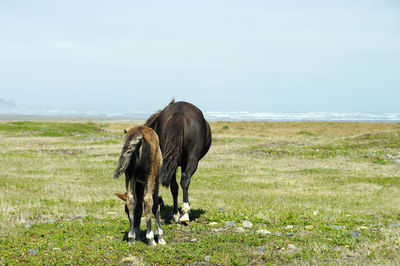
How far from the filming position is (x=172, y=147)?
1055 cm

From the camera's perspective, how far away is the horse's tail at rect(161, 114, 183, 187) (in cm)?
1033

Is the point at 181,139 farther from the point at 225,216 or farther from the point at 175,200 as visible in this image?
the point at 225,216

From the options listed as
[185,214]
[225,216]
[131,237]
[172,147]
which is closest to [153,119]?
[172,147]

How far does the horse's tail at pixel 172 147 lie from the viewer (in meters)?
10.3

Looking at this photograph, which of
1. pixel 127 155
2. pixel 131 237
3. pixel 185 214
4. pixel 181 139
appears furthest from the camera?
pixel 181 139

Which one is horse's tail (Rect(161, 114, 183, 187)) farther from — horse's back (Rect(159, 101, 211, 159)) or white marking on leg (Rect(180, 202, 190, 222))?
white marking on leg (Rect(180, 202, 190, 222))

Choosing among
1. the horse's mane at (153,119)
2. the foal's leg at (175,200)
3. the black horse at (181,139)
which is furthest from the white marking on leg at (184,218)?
the horse's mane at (153,119)

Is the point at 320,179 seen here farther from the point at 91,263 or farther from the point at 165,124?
→ the point at 91,263

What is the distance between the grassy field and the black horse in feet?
3.68

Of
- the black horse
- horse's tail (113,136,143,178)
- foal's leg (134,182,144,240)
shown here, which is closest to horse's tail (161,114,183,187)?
the black horse

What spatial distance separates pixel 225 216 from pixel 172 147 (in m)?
2.89

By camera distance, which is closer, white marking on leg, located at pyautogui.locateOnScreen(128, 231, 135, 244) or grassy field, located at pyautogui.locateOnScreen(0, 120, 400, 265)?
grassy field, located at pyautogui.locateOnScreen(0, 120, 400, 265)

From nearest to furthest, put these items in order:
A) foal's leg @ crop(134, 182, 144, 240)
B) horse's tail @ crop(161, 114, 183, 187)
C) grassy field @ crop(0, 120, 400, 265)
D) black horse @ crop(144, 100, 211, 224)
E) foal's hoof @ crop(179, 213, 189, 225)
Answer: grassy field @ crop(0, 120, 400, 265), foal's leg @ crop(134, 182, 144, 240), horse's tail @ crop(161, 114, 183, 187), foal's hoof @ crop(179, 213, 189, 225), black horse @ crop(144, 100, 211, 224)

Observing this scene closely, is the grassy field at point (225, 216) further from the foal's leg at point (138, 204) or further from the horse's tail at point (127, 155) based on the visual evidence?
the horse's tail at point (127, 155)
